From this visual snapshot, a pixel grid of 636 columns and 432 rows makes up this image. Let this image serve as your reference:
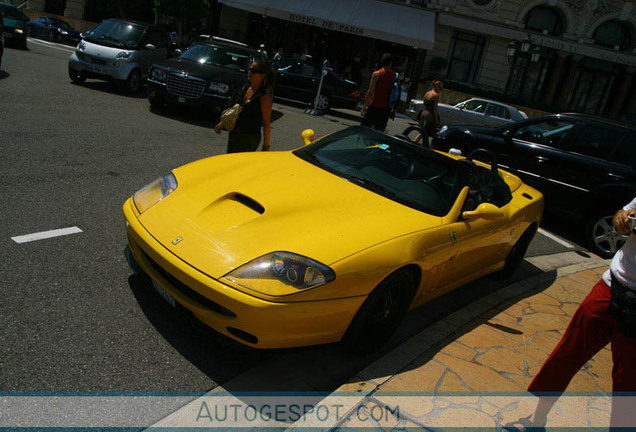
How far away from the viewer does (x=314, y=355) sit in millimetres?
3260

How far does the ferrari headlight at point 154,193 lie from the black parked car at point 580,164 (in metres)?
5.77

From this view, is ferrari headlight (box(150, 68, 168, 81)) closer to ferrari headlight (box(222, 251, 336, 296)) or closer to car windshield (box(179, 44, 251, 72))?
car windshield (box(179, 44, 251, 72))

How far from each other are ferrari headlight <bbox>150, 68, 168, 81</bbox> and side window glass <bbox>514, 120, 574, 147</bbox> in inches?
277

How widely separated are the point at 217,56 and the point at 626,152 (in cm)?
848

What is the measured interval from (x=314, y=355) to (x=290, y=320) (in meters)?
0.67

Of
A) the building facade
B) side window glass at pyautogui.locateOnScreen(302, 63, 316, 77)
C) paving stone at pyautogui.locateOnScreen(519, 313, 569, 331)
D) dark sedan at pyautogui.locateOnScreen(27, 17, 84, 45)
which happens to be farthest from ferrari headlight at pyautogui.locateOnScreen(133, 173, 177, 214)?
dark sedan at pyautogui.locateOnScreen(27, 17, 84, 45)

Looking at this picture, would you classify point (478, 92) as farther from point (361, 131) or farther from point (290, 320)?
point (290, 320)

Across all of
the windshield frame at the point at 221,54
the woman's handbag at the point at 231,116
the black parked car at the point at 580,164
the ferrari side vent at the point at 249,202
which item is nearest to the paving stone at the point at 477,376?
the ferrari side vent at the point at 249,202

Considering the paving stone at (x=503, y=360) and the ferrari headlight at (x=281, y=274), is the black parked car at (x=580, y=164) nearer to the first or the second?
the paving stone at (x=503, y=360)

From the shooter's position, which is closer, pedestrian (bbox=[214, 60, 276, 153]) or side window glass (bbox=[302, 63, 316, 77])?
pedestrian (bbox=[214, 60, 276, 153])

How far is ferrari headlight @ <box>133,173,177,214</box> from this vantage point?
338 centimetres

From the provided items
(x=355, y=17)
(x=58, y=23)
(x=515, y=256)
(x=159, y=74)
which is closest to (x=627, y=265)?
(x=515, y=256)

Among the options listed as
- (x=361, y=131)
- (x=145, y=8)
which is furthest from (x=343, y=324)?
(x=145, y=8)

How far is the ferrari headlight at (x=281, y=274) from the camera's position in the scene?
8.78ft
